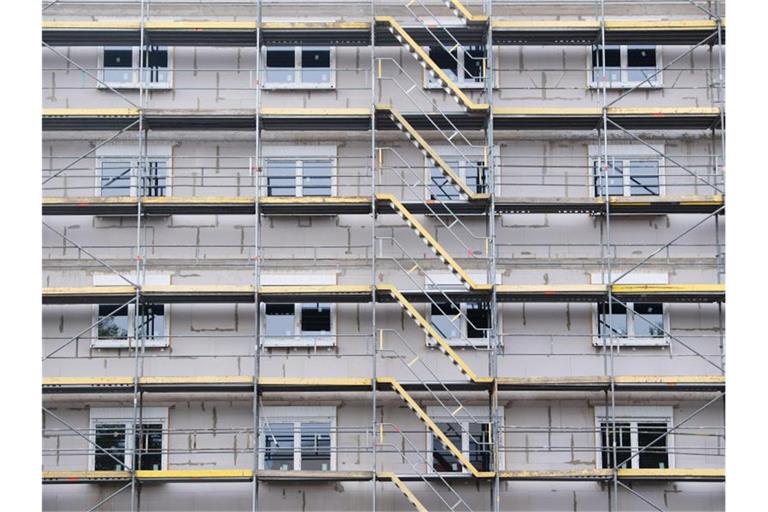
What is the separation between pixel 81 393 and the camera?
107ft

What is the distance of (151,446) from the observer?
32875mm

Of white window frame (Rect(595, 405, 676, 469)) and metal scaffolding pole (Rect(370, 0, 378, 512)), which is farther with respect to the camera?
white window frame (Rect(595, 405, 676, 469))

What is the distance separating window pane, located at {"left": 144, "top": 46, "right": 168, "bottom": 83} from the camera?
34.5m

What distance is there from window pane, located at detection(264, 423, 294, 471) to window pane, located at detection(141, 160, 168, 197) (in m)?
5.92

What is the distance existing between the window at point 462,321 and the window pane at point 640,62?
6469mm

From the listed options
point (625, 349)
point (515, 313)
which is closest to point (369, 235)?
point (515, 313)

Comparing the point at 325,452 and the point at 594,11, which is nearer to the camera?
the point at 325,452

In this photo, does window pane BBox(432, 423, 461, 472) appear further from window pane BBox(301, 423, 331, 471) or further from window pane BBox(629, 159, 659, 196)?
window pane BBox(629, 159, 659, 196)

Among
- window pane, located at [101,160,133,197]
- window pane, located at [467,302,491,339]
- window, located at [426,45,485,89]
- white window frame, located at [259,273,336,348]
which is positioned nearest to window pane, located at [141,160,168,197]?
window pane, located at [101,160,133,197]

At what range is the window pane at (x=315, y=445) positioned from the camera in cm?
3269

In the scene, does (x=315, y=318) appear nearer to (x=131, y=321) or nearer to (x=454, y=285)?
(x=454, y=285)

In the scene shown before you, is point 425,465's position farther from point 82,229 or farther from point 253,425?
point 82,229

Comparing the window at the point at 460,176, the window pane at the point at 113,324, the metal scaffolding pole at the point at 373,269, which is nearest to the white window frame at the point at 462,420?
the metal scaffolding pole at the point at 373,269

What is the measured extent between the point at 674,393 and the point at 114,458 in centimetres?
1209
